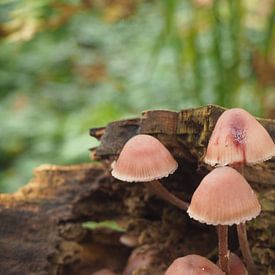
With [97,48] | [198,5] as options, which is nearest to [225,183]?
[198,5]

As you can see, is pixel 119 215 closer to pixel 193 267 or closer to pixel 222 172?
pixel 193 267

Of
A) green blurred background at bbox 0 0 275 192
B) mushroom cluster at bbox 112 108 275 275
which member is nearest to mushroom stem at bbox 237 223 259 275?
mushroom cluster at bbox 112 108 275 275

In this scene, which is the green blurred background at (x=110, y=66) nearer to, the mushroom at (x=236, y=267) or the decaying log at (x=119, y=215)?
the decaying log at (x=119, y=215)

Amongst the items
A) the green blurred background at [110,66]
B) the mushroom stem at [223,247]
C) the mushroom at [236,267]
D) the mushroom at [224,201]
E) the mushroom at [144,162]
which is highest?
the green blurred background at [110,66]

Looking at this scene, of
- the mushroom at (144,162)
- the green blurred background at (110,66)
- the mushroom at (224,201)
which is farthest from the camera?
the green blurred background at (110,66)

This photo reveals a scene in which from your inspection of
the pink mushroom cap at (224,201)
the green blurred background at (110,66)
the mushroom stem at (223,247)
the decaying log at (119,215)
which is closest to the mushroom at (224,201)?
the pink mushroom cap at (224,201)

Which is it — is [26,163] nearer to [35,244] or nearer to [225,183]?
[35,244]
